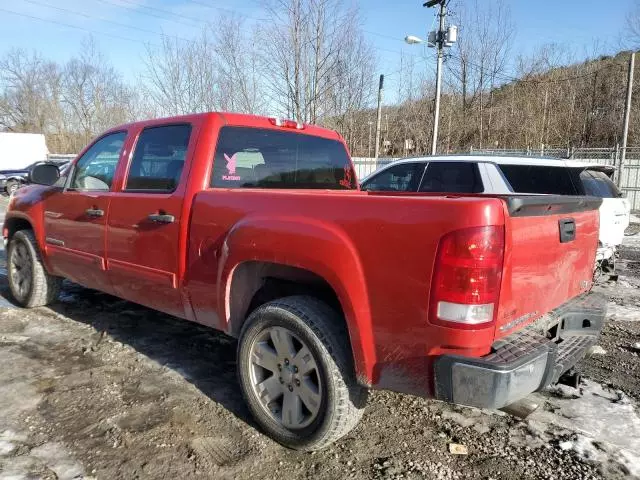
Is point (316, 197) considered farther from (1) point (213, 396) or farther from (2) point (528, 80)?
(2) point (528, 80)

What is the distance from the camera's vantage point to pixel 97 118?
37.4 meters

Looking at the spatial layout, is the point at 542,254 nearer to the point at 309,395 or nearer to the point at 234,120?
the point at 309,395

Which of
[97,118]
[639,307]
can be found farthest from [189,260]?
[97,118]

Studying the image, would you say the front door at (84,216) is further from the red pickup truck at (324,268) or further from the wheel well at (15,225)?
the wheel well at (15,225)

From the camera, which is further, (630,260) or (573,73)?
(573,73)

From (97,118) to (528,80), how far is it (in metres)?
30.1

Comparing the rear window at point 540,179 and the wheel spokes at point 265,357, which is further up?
the rear window at point 540,179

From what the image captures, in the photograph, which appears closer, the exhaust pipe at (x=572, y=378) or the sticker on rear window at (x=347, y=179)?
the exhaust pipe at (x=572, y=378)

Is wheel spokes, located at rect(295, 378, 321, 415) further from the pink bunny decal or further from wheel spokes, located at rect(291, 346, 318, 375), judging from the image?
the pink bunny decal

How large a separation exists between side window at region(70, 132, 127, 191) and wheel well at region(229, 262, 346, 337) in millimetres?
1735

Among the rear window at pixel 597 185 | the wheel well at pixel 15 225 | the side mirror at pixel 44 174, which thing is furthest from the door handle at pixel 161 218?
the rear window at pixel 597 185

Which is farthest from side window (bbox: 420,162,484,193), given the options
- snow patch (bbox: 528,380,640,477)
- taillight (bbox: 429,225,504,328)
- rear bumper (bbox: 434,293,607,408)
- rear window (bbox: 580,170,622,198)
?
taillight (bbox: 429,225,504,328)

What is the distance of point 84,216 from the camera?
423cm

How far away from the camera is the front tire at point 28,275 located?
5070 millimetres
